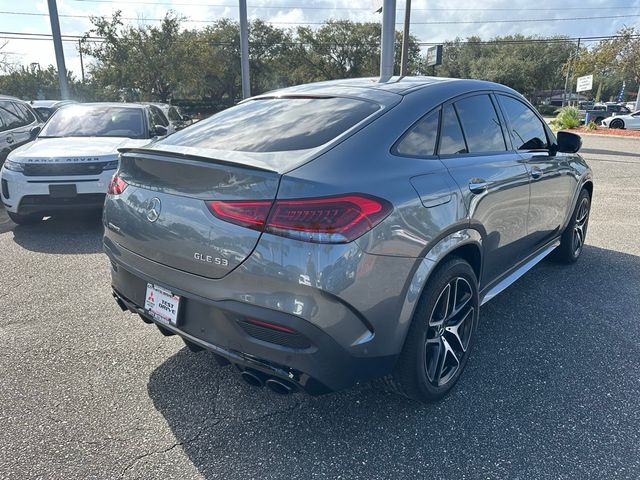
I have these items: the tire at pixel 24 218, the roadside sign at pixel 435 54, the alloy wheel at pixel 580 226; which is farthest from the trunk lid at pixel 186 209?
the roadside sign at pixel 435 54

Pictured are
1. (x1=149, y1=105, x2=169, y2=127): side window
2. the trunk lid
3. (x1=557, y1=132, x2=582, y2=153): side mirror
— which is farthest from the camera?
Answer: (x1=149, y1=105, x2=169, y2=127): side window

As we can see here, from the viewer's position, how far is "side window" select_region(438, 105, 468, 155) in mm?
2679

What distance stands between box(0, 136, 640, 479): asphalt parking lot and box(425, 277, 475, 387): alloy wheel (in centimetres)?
19

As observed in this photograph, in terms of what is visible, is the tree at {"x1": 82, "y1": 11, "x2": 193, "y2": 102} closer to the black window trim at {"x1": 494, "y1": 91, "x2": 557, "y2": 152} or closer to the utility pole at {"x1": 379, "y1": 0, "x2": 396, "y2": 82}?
the utility pole at {"x1": 379, "y1": 0, "x2": 396, "y2": 82}

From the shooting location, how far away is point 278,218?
6.41 feet

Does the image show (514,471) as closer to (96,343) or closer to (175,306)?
(175,306)

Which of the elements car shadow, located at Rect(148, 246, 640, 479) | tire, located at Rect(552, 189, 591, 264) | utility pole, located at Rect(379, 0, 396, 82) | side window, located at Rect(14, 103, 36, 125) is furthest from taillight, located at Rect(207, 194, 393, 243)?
utility pole, located at Rect(379, 0, 396, 82)

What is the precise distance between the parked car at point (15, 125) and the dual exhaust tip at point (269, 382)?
25.4ft

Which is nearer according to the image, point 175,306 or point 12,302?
point 175,306

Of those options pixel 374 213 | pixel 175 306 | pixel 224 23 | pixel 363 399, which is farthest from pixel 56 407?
pixel 224 23

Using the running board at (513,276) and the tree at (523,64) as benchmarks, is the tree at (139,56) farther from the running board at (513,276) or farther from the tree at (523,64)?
the tree at (523,64)

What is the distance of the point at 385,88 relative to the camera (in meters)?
2.84

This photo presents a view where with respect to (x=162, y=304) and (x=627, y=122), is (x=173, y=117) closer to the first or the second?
(x=162, y=304)

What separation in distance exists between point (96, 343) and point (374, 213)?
7.36ft
